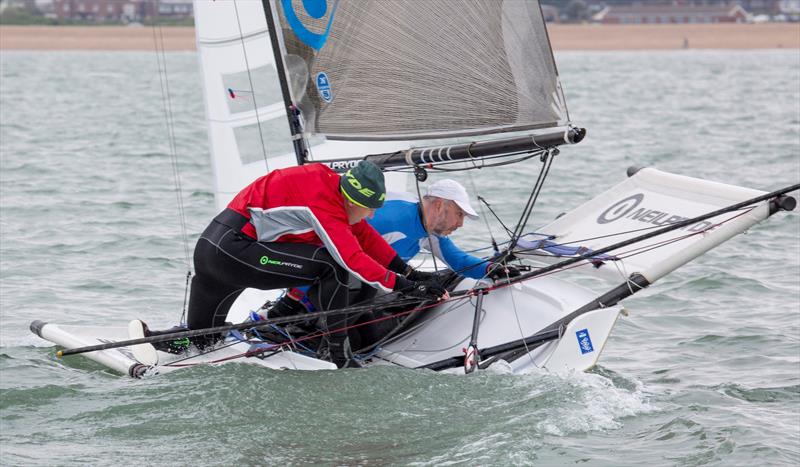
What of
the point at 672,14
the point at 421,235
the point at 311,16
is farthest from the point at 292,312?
the point at 672,14

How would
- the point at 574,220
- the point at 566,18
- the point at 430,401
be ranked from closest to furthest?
the point at 430,401 < the point at 574,220 < the point at 566,18

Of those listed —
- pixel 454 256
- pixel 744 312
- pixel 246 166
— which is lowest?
pixel 744 312

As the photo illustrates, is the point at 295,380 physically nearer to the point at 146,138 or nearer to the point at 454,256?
the point at 454,256

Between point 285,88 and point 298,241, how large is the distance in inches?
46.3

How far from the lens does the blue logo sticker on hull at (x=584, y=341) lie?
16.2 ft

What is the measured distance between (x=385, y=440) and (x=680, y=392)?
1573 mm

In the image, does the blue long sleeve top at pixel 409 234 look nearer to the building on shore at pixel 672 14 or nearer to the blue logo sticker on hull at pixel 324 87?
the blue logo sticker on hull at pixel 324 87

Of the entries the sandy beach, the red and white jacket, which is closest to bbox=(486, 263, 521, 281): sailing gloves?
the red and white jacket

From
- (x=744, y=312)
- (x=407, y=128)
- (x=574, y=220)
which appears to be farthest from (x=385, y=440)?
(x=744, y=312)

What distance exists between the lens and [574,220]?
19.3 ft

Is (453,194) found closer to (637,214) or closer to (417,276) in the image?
(417,276)

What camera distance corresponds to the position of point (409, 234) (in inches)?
205

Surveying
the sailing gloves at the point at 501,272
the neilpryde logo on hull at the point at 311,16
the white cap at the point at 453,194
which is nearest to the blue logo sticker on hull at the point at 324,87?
the neilpryde logo on hull at the point at 311,16

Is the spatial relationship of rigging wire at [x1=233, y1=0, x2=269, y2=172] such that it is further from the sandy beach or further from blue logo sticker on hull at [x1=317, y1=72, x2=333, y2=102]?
the sandy beach
